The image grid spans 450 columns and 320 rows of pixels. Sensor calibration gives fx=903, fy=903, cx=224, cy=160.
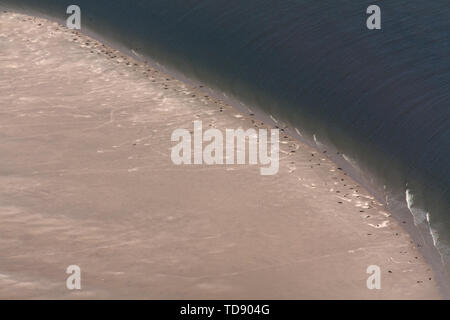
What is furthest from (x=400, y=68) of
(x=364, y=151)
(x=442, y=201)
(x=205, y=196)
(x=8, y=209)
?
(x=8, y=209)

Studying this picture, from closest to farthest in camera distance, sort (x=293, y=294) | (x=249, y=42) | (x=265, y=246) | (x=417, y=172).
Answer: (x=293, y=294)
(x=265, y=246)
(x=417, y=172)
(x=249, y=42)

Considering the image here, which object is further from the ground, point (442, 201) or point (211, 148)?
point (211, 148)

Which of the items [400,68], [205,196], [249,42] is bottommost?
[205,196]

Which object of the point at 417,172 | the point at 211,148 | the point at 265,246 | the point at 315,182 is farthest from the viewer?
the point at 211,148

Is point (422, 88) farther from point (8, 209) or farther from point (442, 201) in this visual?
point (8, 209)

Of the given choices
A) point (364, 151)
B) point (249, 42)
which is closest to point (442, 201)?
point (364, 151)

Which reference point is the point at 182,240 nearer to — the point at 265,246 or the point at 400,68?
the point at 265,246

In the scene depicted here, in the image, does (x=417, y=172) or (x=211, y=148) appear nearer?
(x=417, y=172)
